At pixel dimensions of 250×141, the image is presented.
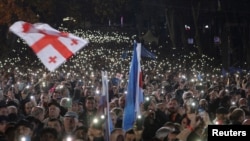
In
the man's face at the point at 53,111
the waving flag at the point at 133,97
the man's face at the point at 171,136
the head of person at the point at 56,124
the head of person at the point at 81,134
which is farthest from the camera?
the waving flag at the point at 133,97

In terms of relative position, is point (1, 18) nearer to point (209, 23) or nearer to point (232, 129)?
point (209, 23)

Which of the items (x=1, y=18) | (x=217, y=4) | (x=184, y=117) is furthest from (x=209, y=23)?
(x=184, y=117)

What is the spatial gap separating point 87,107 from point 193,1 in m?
27.4

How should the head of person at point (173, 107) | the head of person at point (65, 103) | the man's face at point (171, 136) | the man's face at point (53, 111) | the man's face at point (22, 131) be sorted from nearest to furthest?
the man's face at point (22, 131) < the man's face at point (171, 136) < the man's face at point (53, 111) < the head of person at point (173, 107) < the head of person at point (65, 103)

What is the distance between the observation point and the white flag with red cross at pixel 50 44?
29.9 feet

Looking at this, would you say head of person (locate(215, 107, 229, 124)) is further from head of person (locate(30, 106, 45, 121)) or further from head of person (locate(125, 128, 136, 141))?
head of person (locate(30, 106, 45, 121))

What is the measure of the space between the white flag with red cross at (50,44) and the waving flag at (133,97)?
191cm

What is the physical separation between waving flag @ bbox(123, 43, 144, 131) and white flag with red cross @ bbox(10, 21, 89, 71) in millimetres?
1910

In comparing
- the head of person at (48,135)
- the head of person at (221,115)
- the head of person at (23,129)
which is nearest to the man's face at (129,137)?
the head of person at (48,135)

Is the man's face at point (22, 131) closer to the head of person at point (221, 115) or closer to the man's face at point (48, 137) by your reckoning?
the man's face at point (48, 137)

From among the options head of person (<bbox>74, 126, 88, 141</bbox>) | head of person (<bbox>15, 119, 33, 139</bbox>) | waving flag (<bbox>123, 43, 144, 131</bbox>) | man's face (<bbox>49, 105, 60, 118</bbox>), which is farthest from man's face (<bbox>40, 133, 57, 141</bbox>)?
waving flag (<bbox>123, 43, 144, 131</bbox>)

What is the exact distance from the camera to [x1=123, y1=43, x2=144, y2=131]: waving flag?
10.6 m

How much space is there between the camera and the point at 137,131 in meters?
9.20

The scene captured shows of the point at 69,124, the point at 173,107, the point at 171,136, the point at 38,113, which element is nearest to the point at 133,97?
the point at 173,107
